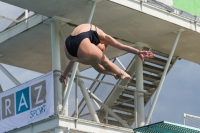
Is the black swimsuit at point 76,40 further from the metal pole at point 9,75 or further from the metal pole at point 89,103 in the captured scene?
the metal pole at point 9,75

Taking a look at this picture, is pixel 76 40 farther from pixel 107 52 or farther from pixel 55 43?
pixel 107 52

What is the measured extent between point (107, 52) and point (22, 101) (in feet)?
21.3

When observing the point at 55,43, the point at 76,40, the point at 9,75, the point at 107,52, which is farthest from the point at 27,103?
the point at 76,40

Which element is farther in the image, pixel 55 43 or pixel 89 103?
pixel 55 43

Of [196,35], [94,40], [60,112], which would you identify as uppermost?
[196,35]

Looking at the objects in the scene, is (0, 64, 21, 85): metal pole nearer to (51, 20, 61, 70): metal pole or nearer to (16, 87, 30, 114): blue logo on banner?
(16, 87, 30, 114): blue logo on banner

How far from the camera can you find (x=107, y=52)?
2895 cm

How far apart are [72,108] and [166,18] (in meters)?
5.42

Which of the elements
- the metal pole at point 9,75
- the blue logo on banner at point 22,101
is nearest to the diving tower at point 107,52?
the blue logo on banner at point 22,101

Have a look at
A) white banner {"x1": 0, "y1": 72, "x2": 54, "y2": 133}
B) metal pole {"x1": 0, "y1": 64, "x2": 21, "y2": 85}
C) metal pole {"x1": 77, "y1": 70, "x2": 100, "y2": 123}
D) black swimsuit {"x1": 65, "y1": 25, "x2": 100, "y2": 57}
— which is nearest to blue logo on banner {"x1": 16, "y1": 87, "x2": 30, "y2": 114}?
white banner {"x1": 0, "y1": 72, "x2": 54, "y2": 133}

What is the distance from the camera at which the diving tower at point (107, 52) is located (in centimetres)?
2280

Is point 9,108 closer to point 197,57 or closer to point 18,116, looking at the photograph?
point 18,116

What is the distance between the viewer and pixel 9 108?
24.3 meters

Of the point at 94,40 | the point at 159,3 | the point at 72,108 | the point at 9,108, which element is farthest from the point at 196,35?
the point at 94,40
